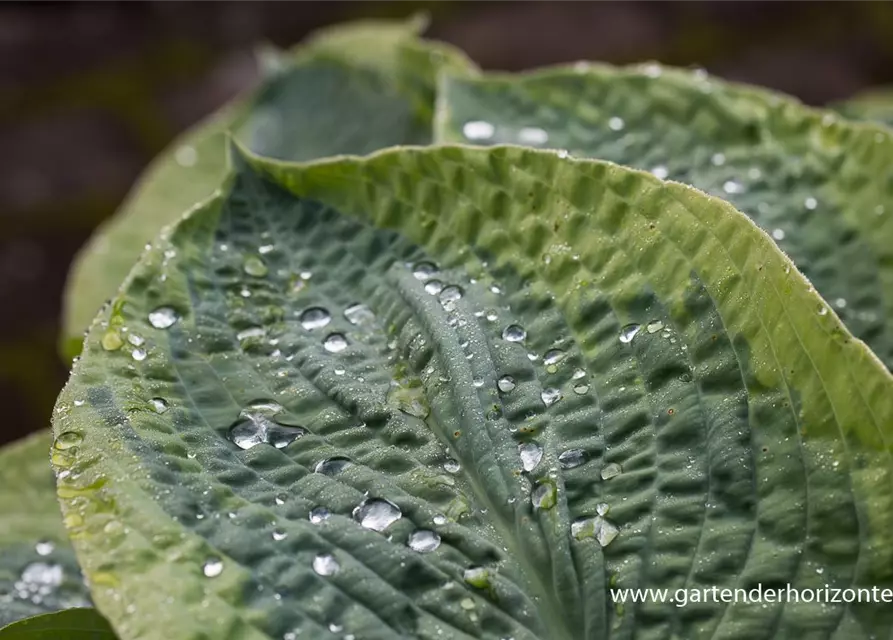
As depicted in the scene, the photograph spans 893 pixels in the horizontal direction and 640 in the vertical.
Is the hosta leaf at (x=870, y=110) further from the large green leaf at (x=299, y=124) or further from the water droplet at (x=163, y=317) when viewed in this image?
the water droplet at (x=163, y=317)

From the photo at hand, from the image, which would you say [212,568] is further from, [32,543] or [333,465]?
[32,543]

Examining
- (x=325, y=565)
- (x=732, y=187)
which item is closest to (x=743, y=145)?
(x=732, y=187)

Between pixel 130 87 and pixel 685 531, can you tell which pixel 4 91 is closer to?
pixel 130 87

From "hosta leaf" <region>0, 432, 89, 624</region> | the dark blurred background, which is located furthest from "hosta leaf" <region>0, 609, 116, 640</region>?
the dark blurred background

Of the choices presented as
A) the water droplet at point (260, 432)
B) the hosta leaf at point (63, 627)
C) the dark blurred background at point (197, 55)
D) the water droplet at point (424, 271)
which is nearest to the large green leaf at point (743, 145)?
the water droplet at point (424, 271)

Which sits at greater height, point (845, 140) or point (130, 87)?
point (845, 140)

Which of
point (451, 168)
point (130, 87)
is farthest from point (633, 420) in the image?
point (130, 87)

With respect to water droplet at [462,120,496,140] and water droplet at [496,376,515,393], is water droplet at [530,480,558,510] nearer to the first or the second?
water droplet at [496,376,515,393]

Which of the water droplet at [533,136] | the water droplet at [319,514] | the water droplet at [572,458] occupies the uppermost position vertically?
the water droplet at [533,136]
